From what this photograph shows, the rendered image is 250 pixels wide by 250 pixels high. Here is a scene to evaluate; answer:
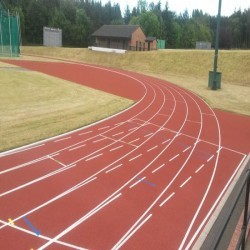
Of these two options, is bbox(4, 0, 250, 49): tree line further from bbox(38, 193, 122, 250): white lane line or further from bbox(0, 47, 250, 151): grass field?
bbox(38, 193, 122, 250): white lane line

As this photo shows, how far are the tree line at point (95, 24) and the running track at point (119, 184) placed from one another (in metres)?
63.2

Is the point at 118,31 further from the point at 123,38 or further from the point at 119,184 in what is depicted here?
the point at 119,184

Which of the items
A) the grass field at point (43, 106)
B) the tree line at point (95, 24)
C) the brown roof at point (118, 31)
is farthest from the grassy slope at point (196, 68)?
the tree line at point (95, 24)

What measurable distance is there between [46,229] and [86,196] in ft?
6.15

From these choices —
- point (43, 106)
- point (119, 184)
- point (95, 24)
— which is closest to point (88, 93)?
point (43, 106)

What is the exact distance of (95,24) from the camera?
289 ft

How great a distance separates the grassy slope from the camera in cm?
2742

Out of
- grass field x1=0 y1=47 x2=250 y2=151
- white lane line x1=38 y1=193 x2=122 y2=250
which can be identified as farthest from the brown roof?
white lane line x1=38 y1=193 x2=122 y2=250

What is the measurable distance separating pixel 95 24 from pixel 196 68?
2090 inches

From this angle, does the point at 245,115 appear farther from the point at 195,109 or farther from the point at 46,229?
the point at 46,229

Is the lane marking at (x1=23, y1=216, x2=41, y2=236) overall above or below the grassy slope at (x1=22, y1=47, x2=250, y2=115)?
below

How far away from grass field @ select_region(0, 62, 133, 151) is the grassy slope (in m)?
9.01

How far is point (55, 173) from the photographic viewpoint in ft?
34.9

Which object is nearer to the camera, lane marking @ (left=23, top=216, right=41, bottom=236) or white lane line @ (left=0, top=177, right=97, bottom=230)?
lane marking @ (left=23, top=216, right=41, bottom=236)
